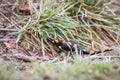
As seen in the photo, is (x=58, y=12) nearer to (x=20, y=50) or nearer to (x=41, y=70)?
(x=20, y=50)

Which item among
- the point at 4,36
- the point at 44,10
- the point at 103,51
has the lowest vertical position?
the point at 103,51

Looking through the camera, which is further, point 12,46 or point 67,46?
point 67,46

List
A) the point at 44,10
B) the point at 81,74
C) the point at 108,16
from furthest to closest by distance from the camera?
the point at 108,16
the point at 44,10
the point at 81,74

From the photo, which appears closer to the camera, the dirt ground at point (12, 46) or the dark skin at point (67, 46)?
the dirt ground at point (12, 46)

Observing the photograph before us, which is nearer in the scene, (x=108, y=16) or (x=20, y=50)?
(x=20, y=50)

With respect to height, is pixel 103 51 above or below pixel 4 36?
below

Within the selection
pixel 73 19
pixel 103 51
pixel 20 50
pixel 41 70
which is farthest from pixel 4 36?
pixel 41 70

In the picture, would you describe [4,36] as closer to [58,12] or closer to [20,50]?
[20,50]

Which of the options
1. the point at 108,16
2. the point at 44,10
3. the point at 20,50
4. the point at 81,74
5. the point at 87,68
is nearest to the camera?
the point at 81,74

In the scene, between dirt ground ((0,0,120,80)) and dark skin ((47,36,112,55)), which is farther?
dark skin ((47,36,112,55))
